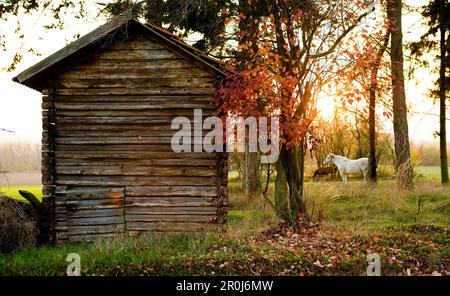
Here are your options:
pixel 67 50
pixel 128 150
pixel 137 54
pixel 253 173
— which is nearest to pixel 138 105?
pixel 128 150

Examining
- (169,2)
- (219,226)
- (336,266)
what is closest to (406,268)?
(336,266)

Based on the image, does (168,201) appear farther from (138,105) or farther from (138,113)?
(138,105)

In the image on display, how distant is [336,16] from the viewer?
12.3 metres

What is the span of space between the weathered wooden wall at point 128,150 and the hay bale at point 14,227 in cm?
88

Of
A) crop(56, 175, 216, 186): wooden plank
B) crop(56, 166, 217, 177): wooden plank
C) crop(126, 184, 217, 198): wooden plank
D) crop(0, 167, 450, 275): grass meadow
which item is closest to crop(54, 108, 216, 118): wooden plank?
crop(56, 166, 217, 177): wooden plank

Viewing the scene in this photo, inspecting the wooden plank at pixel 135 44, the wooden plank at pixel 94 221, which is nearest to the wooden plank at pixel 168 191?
the wooden plank at pixel 94 221

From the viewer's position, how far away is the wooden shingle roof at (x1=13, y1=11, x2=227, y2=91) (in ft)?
36.1

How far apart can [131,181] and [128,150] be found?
0.75m

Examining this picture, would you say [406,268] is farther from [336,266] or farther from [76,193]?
[76,193]

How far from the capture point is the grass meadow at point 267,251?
28.9 ft

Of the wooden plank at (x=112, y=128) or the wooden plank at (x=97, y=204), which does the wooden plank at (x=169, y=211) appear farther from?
the wooden plank at (x=112, y=128)

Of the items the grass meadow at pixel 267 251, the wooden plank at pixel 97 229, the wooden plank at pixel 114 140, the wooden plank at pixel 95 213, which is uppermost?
the wooden plank at pixel 114 140

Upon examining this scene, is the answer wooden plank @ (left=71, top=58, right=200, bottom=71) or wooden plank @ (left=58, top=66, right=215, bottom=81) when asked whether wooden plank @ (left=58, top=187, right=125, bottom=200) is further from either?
wooden plank @ (left=71, top=58, right=200, bottom=71)
